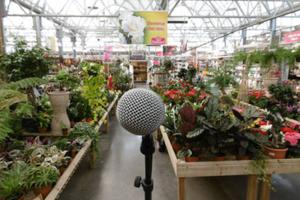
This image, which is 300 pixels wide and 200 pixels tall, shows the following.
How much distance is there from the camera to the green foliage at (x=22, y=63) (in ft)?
9.03

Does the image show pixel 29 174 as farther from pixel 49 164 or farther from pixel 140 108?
pixel 140 108

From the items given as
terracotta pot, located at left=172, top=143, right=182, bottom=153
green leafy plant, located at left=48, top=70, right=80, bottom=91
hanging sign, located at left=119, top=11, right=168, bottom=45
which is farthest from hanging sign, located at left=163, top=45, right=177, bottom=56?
terracotta pot, located at left=172, top=143, right=182, bottom=153

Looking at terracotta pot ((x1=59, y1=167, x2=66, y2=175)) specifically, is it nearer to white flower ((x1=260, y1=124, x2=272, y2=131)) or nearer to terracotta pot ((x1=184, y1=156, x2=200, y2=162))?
terracotta pot ((x1=184, y1=156, x2=200, y2=162))

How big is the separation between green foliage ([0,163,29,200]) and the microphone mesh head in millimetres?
1337

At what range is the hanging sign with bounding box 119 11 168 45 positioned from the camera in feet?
22.2

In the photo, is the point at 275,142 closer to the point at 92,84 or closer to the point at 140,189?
the point at 140,189

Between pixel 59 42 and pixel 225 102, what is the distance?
12.2 m

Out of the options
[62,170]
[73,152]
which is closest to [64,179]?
[62,170]

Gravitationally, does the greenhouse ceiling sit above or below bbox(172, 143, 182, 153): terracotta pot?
above

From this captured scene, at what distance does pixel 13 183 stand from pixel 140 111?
1420 mm

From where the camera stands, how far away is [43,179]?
181 cm

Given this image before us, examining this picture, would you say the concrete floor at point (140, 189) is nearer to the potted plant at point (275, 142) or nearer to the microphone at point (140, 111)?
the potted plant at point (275, 142)

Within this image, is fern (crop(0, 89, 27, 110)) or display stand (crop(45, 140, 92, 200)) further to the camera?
fern (crop(0, 89, 27, 110))

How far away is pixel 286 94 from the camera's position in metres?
4.49
